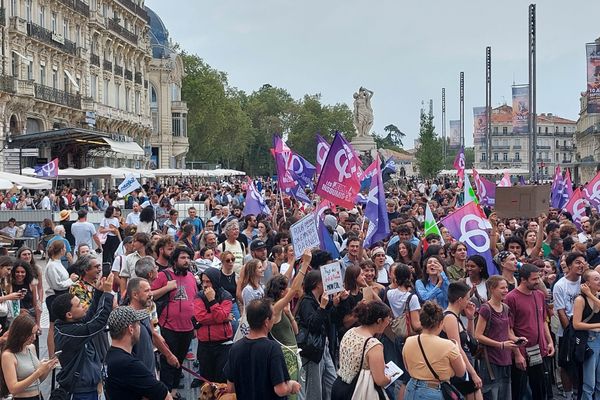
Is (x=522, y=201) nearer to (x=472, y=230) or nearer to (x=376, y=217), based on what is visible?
(x=376, y=217)

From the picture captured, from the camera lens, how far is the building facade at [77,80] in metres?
40.2

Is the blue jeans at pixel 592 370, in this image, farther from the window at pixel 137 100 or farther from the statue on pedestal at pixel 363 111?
the window at pixel 137 100

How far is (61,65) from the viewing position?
47469 mm

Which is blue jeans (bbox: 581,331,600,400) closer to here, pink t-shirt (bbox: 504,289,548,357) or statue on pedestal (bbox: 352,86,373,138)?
pink t-shirt (bbox: 504,289,548,357)

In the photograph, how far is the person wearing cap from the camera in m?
6.99

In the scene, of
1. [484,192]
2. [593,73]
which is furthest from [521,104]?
[484,192]

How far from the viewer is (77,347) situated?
7.04m

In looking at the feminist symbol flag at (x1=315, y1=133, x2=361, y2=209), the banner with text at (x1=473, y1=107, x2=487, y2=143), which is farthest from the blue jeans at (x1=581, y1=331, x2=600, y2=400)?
the banner with text at (x1=473, y1=107, x2=487, y2=143)

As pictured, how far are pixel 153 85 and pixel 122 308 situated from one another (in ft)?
226

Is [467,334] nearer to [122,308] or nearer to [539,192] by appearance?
[122,308]

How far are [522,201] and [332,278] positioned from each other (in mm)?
8079

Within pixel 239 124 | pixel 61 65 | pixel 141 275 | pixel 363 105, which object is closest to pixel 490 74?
pixel 363 105

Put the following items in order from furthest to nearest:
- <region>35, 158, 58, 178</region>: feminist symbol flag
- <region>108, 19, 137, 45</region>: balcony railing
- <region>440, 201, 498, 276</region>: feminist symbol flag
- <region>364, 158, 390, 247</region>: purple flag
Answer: <region>108, 19, 137, 45</region>: balcony railing
<region>35, 158, 58, 178</region>: feminist symbol flag
<region>364, 158, 390, 247</region>: purple flag
<region>440, 201, 498, 276</region>: feminist symbol flag

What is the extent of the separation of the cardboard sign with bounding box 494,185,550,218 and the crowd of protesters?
384 centimetres
